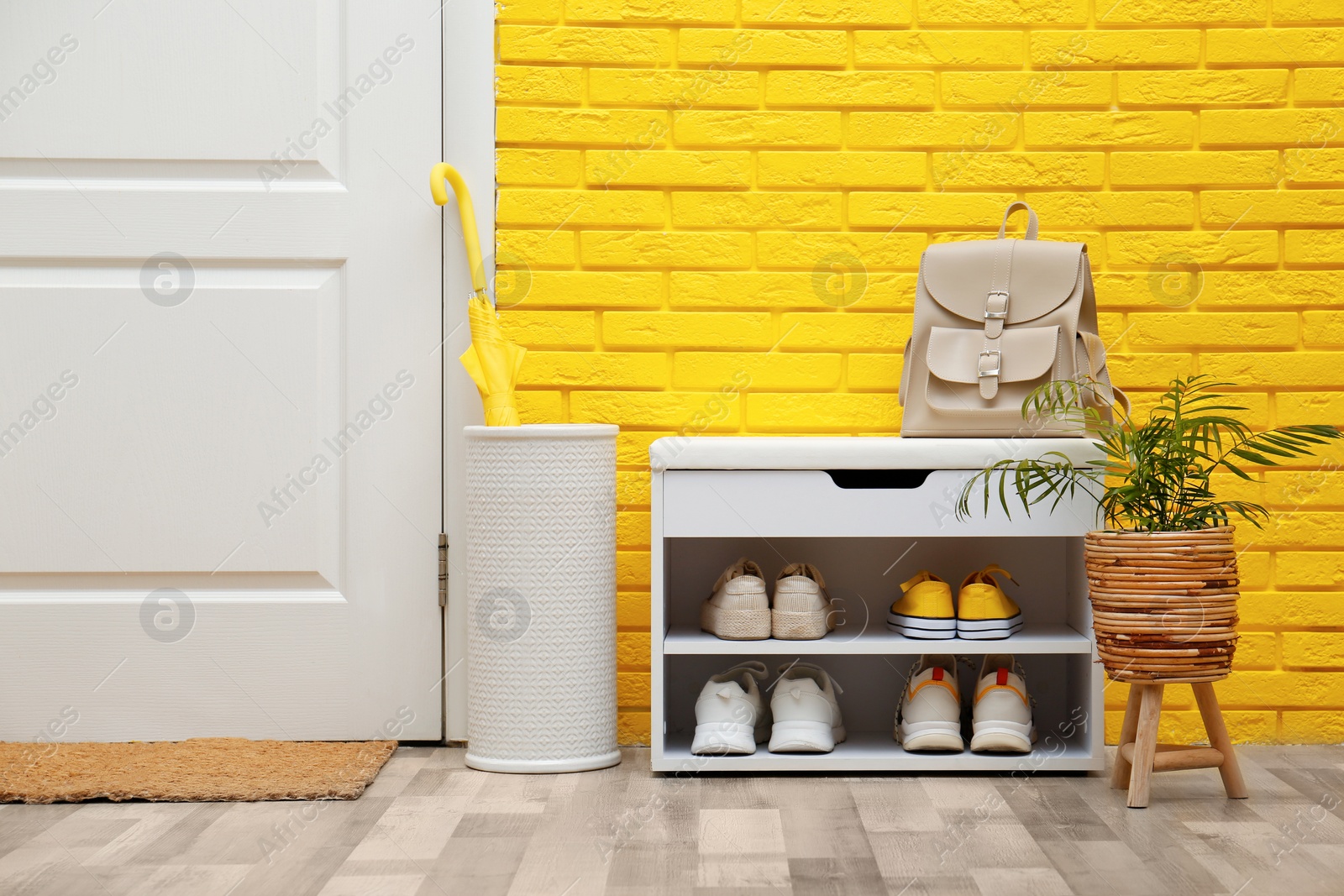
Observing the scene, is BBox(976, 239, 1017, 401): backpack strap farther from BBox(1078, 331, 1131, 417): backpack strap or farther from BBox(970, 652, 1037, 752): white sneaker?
BBox(970, 652, 1037, 752): white sneaker

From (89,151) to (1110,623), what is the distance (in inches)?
73.2

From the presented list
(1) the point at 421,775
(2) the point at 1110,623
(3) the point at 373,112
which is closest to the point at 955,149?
(2) the point at 1110,623

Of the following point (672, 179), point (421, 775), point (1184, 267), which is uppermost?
point (672, 179)

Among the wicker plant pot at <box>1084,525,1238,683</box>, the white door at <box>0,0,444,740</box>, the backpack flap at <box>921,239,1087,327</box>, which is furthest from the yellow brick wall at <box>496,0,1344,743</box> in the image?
the wicker plant pot at <box>1084,525,1238,683</box>

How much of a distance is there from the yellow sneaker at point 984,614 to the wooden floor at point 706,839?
0.73 ft

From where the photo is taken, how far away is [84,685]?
6.29 feet

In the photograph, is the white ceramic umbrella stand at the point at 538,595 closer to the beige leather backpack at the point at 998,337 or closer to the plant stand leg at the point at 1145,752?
the beige leather backpack at the point at 998,337

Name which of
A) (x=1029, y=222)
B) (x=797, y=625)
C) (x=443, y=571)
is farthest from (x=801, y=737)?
(x=1029, y=222)

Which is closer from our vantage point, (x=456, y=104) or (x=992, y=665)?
(x=992, y=665)

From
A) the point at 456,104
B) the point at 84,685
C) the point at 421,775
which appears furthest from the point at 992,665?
the point at 84,685

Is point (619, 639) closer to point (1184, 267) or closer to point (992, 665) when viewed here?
point (992, 665)

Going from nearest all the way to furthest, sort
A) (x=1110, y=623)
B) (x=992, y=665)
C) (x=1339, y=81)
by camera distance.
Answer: (x=1110, y=623), (x=992, y=665), (x=1339, y=81)

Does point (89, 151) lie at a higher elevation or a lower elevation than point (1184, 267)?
higher

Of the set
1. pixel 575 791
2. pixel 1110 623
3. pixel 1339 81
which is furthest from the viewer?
pixel 1339 81
